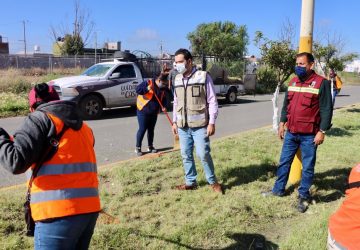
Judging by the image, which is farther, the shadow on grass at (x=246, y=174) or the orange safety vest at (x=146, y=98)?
the orange safety vest at (x=146, y=98)

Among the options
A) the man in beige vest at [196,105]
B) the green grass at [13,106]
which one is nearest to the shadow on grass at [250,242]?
the man in beige vest at [196,105]

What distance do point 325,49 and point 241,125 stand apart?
507 cm

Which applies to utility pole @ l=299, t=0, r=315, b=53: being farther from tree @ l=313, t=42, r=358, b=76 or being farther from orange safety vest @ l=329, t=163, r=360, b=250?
tree @ l=313, t=42, r=358, b=76

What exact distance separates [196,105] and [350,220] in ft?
10.2

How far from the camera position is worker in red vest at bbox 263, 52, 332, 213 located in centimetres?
482

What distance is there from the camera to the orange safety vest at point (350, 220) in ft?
7.30

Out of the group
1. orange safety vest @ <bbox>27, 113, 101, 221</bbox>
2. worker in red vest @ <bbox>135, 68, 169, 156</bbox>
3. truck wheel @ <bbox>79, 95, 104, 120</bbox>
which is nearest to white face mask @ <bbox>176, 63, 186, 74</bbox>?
worker in red vest @ <bbox>135, 68, 169, 156</bbox>

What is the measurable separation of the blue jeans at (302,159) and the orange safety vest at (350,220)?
2678 mm

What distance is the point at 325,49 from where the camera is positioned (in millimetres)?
14773

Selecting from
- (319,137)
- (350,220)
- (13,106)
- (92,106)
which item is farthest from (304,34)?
(13,106)

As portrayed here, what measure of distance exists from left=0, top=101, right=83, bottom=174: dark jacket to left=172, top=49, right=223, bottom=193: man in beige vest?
2.93 metres

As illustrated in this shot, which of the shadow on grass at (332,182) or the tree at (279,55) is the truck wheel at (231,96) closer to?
the tree at (279,55)

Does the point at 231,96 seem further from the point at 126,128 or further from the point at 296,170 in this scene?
the point at 296,170

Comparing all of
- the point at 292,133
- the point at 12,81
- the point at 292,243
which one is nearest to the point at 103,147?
the point at 292,133
